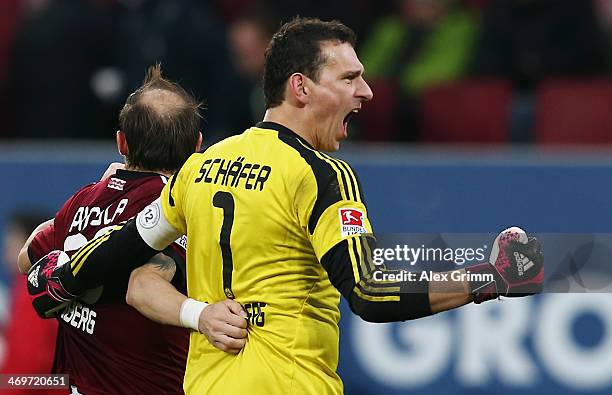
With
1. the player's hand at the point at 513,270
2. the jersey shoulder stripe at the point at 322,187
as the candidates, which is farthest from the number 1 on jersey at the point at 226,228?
the player's hand at the point at 513,270

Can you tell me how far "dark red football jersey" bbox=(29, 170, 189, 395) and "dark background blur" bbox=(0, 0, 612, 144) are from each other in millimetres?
4555

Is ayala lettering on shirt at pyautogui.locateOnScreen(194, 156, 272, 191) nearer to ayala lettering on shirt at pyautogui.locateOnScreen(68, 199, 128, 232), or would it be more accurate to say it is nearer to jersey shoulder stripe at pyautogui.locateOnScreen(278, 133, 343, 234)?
jersey shoulder stripe at pyautogui.locateOnScreen(278, 133, 343, 234)

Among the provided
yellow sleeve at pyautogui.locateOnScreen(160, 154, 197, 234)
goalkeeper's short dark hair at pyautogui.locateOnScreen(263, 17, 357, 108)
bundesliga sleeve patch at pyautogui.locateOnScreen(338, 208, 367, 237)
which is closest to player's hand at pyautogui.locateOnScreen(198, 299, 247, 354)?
yellow sleeve at pyautogui.locateOnScreen(160, 154, 197, 234)

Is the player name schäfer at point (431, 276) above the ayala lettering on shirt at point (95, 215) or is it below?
below

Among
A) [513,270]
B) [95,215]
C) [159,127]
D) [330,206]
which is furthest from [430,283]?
[95,215]

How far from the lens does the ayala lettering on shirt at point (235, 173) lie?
162 inches

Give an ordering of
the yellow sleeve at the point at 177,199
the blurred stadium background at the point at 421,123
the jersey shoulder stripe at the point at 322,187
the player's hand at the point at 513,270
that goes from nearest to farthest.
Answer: the player's hand at the point at 513,270 → the jersey shoulder stripe at the point at 322,187 → the yellow sleeve at the point at 177,199 → the blurred stadium background at the point at 421,123

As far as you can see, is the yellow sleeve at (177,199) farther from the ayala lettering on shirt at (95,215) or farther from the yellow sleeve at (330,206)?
the yellow sleeve at (330,206)

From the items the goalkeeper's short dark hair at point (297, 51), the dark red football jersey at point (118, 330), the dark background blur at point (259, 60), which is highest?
the dark background blur at point (259, 60)

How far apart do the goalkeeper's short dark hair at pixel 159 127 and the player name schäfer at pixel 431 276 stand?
40.3 inches

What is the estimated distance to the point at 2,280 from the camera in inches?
307

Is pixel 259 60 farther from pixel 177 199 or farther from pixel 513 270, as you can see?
pixel 513 270

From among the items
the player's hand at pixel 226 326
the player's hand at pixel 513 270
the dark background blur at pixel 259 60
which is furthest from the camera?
the dark background blur at pixel 259 60

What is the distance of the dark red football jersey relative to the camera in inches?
178
